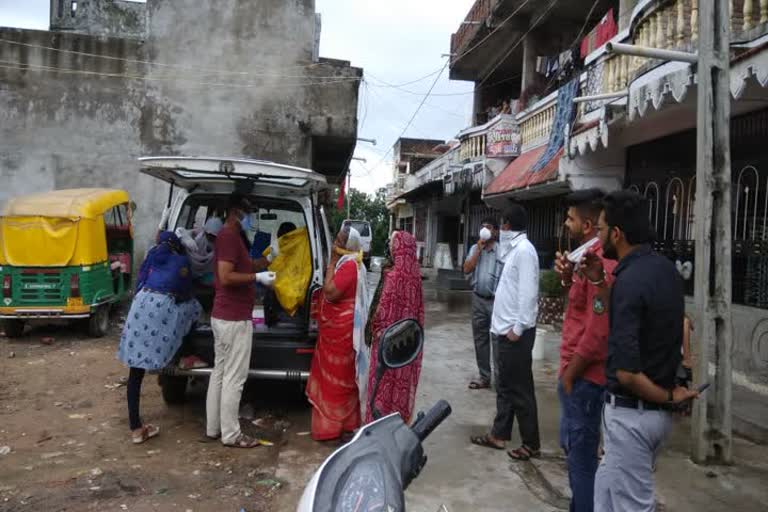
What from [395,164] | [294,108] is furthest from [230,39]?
[395,164]

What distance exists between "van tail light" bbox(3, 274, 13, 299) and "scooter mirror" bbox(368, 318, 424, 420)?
25.7 ft

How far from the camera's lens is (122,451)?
4336 millimetres

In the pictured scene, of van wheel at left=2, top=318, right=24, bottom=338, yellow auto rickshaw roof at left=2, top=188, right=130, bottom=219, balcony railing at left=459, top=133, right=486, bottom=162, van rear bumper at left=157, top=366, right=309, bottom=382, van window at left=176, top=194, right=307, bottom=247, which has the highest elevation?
balcony railing at left=459, top=133, right=486, bottom=162

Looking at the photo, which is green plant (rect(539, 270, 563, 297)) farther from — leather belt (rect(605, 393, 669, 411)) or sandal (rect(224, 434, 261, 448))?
leather belt (rect(605, 393, 669, 411))

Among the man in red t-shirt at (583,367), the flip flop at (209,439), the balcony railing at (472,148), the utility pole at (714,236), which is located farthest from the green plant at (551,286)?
the man in red t-shirt at (583,367)

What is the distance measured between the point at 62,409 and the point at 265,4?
31.5 ft

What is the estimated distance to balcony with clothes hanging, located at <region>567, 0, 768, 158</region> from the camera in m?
4.36

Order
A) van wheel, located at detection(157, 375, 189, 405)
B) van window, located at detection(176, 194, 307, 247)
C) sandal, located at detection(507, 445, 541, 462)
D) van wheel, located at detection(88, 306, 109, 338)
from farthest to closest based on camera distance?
van wheel, located at detection(88, 306, 109, 338) < van window, located at detection(176, 194, 307, 247) < van wheel, located at detection(157, 375, 189, 405) < sandal, located at detection(507, 445, 541, 462)

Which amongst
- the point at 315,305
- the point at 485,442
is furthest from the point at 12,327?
the point at 485,442

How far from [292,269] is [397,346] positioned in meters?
3.30

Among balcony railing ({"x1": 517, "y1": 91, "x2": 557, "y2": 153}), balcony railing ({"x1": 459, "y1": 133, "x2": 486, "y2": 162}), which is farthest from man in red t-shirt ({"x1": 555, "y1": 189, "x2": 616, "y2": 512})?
balcony railing ({"x1": 459, "y1": 133, "x2": 486, "y2": 162})

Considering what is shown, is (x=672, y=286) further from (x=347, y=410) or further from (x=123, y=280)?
(x=123, y=280)

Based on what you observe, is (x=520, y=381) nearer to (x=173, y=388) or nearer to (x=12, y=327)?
(x=173, y=388)

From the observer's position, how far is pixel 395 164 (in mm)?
44969
